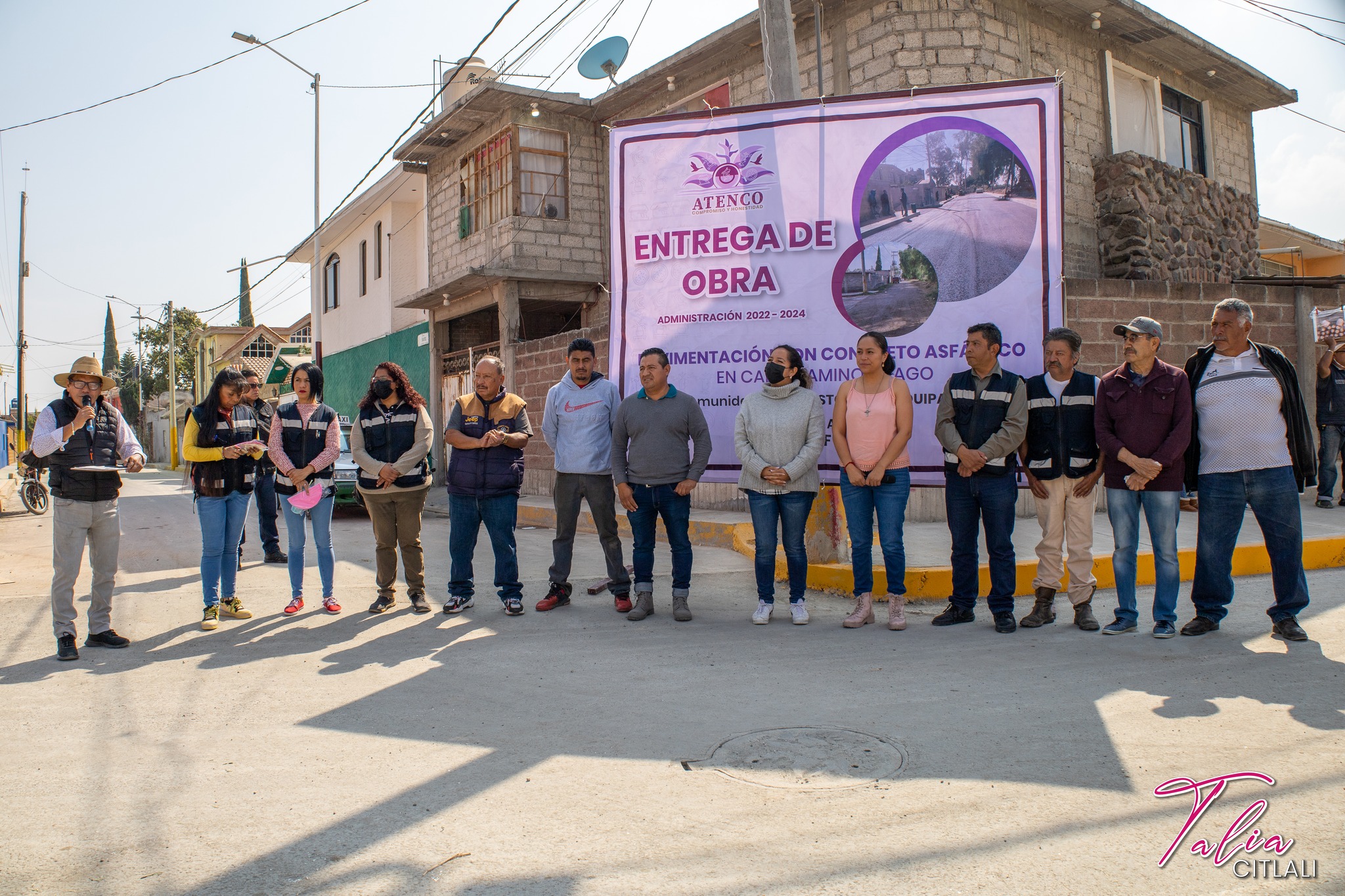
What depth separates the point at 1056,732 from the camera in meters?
3.69

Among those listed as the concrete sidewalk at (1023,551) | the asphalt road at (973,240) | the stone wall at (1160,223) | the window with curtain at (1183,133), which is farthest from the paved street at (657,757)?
the window with curtain at (1183,133)

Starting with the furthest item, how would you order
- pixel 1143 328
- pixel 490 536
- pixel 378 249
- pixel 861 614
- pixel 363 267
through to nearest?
pixel 363 267
pixel 378 249
pixel 490 536
pixel 861 614
pixel 1143 328

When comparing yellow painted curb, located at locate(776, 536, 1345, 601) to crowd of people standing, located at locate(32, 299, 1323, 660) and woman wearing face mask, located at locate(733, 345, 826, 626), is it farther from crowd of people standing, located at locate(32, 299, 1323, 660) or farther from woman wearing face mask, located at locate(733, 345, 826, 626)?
woman wearing face mask, located at locate(733, 345, 826, 626)

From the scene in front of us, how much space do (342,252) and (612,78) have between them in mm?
13940

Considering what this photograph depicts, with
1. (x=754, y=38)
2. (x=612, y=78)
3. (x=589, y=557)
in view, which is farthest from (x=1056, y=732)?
(x=612, y=78)

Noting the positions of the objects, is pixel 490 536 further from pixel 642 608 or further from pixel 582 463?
pixel 642 608

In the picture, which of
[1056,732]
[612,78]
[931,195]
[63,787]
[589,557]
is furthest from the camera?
[612,78]

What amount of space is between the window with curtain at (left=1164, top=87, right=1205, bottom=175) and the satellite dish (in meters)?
8.63

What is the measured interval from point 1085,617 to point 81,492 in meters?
6.20

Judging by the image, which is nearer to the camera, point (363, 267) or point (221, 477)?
point (221, 477)

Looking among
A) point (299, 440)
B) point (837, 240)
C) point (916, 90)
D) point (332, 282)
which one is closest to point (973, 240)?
point (837, 240)

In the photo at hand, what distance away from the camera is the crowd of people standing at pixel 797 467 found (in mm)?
5293

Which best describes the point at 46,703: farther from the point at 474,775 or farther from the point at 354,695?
the point at 474,775

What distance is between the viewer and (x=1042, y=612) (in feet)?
18.9
